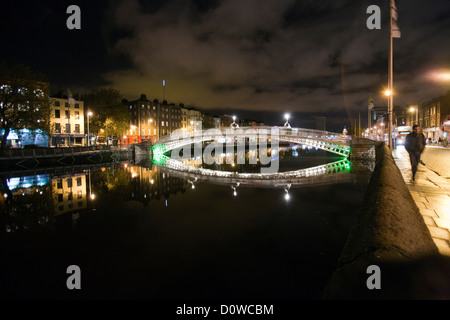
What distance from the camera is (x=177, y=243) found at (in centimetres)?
754

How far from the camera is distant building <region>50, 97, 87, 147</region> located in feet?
164

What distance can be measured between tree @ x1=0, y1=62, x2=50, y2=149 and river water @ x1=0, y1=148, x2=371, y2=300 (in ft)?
64.9

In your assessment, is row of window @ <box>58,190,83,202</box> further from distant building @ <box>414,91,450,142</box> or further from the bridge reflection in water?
distant building @ <box>414,91,450,142</box>

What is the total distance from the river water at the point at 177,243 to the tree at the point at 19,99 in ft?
64.9

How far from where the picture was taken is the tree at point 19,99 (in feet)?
92.2

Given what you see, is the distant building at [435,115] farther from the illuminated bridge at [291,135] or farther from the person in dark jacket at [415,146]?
the person in dark jacket at [415,146]

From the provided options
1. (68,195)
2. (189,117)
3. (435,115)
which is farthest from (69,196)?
(189,117)

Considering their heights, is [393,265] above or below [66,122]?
below

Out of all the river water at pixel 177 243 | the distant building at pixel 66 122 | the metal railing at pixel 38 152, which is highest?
the distant building at pixel 66 122

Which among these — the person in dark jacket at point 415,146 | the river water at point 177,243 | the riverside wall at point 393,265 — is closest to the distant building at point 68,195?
the river water at point 177,243

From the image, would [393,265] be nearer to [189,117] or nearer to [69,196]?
[69,196]

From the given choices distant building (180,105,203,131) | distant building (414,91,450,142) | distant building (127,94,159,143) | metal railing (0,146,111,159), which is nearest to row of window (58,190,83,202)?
metal railing (0,146,111,159)

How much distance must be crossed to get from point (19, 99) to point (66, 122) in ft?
81.3
